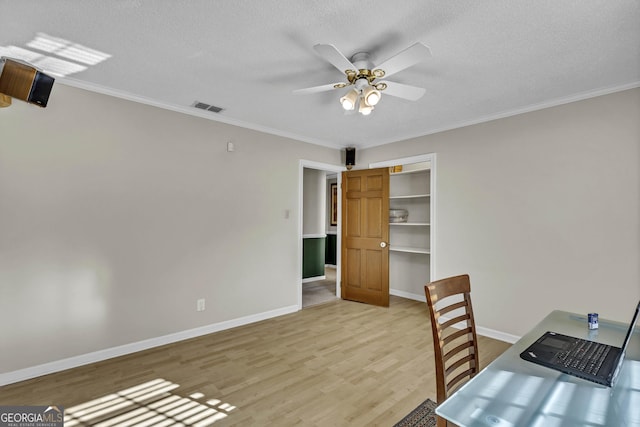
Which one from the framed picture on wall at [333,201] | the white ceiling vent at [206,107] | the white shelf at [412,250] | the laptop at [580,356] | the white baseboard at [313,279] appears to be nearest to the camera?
the laptop at [580,356]

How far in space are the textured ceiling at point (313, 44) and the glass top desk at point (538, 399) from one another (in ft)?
6.31

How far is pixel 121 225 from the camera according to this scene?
116 inches

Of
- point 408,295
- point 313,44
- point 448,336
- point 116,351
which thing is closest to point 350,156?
point 408,295

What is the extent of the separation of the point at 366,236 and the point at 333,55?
10.6ft

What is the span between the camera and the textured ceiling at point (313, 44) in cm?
177

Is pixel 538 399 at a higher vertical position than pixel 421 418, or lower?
higher

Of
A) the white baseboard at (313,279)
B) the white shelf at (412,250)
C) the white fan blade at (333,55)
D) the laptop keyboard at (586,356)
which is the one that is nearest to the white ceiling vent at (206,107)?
the white fan blade at (333,55)

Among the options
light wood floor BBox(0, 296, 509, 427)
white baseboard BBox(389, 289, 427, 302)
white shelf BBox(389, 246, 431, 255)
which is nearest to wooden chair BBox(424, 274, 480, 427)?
light wood floor BBox(0, 296, 509, 427)

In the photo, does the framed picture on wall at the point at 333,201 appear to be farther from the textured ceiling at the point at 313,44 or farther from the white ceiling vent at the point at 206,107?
the white ceiling vent at the point at 206,107

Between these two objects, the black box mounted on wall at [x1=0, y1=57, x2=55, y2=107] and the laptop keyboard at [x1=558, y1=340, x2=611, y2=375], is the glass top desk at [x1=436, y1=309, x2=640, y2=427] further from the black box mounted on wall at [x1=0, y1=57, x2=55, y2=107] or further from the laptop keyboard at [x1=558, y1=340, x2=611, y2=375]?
the black box mounted on wall at [x1=0, y1=57, x2=55, y2=107]

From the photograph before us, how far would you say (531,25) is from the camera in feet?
6.23

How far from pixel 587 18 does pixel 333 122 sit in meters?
2.49

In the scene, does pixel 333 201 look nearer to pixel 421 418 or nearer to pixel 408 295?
pixel 408 295

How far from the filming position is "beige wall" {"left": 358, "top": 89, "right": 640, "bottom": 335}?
271 cm
